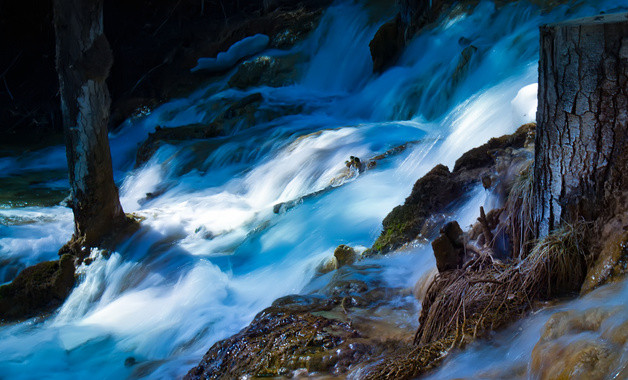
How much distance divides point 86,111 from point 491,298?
15.2ft

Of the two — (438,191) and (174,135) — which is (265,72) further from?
(438,191)

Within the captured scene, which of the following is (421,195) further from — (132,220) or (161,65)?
(161,65)

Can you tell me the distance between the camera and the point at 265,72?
13055mm

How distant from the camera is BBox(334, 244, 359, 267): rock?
511 cm

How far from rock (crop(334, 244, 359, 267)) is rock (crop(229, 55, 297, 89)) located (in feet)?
26.2

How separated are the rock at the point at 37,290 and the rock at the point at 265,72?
689 cm

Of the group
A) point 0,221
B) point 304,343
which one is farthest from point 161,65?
point 304,343

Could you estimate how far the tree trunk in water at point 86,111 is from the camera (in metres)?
6.12

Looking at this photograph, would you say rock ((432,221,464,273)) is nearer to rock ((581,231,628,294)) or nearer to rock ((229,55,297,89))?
rock ((581,231,628,294))

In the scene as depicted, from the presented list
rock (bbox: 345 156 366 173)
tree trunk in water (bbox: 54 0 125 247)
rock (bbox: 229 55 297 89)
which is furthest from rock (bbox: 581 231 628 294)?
rock (bbox: 229 55 297 89)

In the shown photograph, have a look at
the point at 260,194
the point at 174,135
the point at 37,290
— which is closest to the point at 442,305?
the point at 37,290

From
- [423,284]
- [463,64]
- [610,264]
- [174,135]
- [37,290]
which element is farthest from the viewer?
[174,135]

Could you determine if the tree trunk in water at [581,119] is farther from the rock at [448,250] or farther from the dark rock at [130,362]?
the dark rock at [130,362]

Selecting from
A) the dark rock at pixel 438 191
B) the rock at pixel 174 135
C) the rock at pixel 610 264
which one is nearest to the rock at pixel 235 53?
the rock at pixel 174 135
